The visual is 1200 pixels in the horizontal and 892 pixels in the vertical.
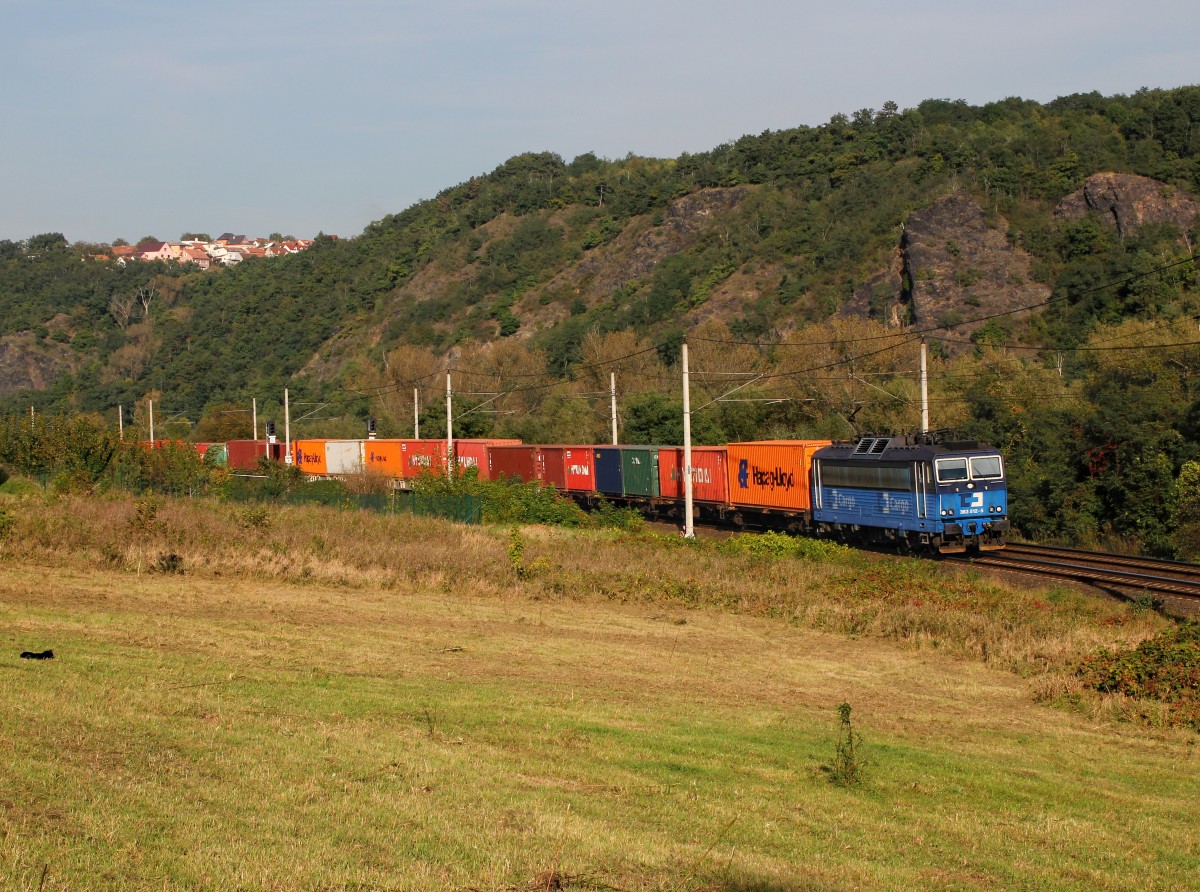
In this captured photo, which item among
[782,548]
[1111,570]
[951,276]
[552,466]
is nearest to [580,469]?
[552,466]

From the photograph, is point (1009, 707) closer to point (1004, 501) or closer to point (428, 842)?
point (428, 842)

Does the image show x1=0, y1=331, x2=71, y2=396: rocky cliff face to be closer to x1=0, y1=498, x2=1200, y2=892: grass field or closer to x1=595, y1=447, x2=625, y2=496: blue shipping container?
x1=595, y1=447, x2=625, y2=496: blue shipping container

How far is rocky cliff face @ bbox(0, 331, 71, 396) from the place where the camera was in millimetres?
167875

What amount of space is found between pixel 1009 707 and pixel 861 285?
91.8 metres

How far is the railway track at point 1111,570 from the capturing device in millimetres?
24650

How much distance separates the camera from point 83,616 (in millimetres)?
18375

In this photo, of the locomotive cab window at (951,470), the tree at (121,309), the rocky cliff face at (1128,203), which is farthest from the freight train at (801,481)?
the tree at (121,309)

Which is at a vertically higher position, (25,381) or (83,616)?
(25,381)

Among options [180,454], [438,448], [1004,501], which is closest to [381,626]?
[1004,501]

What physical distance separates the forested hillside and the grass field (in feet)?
63.8

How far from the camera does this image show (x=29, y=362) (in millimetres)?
170500

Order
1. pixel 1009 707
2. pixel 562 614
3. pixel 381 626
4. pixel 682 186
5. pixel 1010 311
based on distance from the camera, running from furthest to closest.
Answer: pixel 682 186, pixel 1010 311, pixel 562 614, pixel 381 626, pixel 1009 707

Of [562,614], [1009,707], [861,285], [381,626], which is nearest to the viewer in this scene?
[1009,707]

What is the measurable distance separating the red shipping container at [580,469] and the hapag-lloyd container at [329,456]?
14637mm
